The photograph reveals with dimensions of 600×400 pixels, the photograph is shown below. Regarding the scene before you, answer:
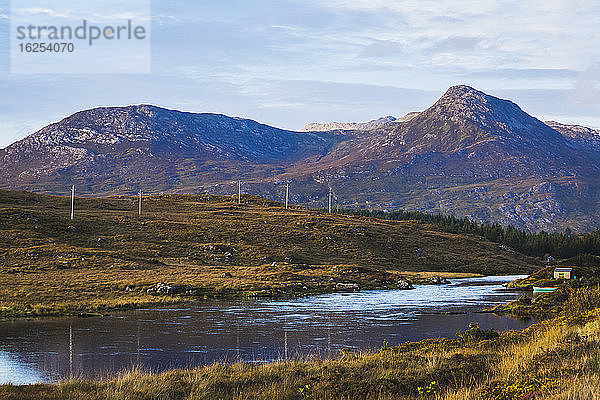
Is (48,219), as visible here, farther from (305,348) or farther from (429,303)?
(305,348)

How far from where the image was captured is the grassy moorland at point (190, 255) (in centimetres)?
6032

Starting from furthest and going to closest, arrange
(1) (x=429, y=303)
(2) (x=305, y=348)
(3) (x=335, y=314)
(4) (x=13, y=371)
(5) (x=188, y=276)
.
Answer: (5) (x=188, y=276) → (1) (x=429, y=303) → (3) (x=335, y=314) → (2) (x=305, y=348) → (4) (x=13, y=371)

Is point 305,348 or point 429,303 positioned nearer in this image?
point 305,348

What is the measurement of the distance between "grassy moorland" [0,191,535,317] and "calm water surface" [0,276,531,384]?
731 centimetres

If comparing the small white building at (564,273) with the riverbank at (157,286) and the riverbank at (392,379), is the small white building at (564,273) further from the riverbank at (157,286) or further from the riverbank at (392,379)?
the riverbank at (392,379)

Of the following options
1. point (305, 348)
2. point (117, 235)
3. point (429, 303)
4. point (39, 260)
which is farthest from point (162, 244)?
Answer: point (305, 348)

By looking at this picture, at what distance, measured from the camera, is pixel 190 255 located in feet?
317

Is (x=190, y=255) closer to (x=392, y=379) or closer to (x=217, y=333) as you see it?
(x=217, y=333)

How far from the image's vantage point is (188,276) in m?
73.3

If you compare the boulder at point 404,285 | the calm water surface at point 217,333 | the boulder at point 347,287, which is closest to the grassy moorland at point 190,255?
the boulder at point 347,287

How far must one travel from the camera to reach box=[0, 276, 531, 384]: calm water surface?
2966 cm

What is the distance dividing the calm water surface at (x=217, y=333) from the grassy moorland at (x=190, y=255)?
7.31 meters

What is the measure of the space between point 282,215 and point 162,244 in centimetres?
4981

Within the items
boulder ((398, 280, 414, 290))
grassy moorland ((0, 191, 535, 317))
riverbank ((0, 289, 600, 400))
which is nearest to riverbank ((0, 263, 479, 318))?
grassy moorland ((0, 191, 535, 317))
